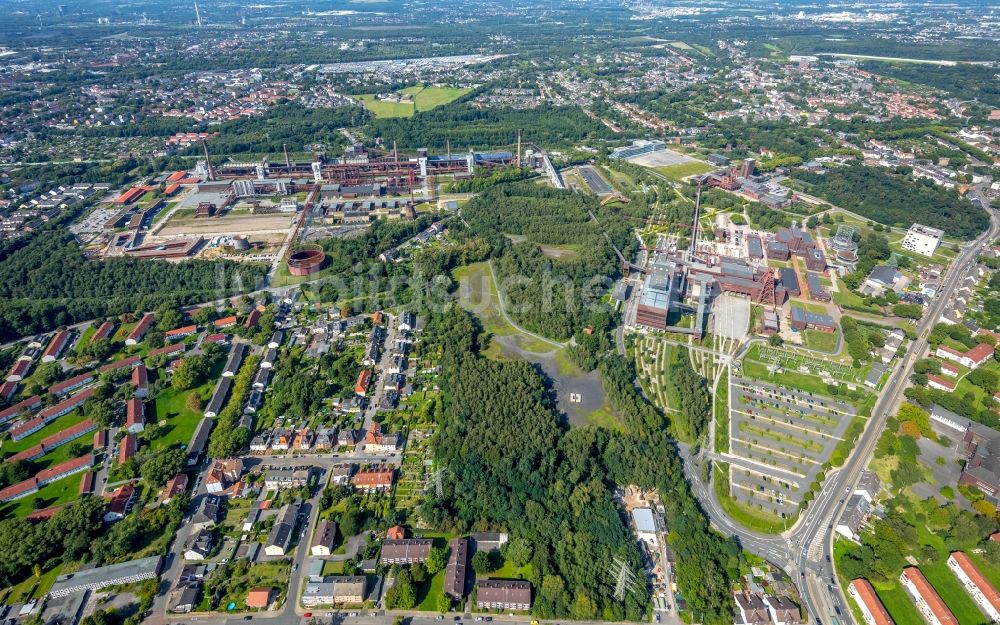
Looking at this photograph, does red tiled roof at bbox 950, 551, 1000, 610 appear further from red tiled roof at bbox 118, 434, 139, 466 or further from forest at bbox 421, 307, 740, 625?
red tiled roof at bbox 118, 434, 139, 466

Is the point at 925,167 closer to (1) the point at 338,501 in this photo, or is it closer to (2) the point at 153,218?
(1) the point at 338,501

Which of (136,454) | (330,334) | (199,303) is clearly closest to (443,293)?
(330,334)

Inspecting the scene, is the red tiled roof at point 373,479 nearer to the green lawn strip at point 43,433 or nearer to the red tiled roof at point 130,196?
the green lawn strip at point 43,433

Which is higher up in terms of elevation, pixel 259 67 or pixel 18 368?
pixel 259 67

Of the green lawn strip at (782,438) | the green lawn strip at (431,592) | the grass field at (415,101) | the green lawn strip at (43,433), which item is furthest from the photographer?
the grass field at (415,101)

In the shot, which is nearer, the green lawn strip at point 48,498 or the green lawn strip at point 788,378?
the green lawn strip at point 48,498

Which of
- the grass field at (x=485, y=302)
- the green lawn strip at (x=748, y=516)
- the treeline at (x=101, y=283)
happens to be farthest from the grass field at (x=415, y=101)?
the green lawn strip at (x=748, y=516)
